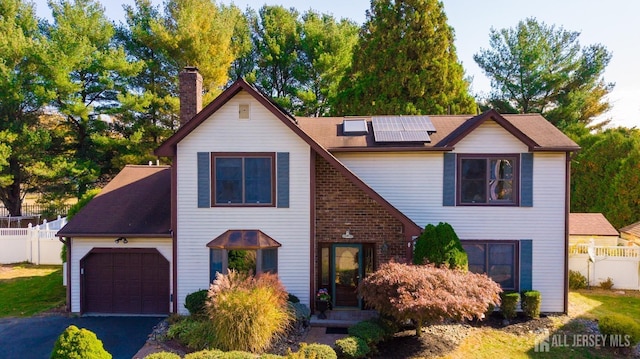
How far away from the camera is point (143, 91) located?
86.7 ft

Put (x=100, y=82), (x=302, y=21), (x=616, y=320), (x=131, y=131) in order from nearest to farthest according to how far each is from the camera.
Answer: (x=616, y=320) < (x=100, y=82) < (x=131, y=131) < (x=302, y=21)

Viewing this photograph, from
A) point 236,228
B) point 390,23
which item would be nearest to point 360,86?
point 390,23

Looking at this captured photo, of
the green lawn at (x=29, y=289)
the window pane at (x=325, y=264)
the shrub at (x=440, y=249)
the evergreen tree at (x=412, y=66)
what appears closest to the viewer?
the shrub at (x=440, y=249)

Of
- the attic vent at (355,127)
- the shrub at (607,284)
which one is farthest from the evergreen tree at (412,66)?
the shrub at (607,284)

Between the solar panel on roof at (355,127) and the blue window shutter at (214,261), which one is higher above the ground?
the solar panel on roof at (355,127)

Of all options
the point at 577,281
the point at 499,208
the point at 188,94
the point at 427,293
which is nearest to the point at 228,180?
the point at 188,94

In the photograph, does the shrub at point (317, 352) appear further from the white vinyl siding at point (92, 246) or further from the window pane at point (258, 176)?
the white vinyl siding at point (92, 246)

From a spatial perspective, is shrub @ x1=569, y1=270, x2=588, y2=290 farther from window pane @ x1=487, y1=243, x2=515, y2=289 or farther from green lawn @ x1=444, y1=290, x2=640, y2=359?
window pane @ x1=487, y1=243, x2=515, y2=289

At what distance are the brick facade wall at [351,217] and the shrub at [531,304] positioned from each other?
365cm

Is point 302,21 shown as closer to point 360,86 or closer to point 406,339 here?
point 360,86

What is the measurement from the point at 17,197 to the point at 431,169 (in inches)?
1049

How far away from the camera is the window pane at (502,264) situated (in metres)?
11.3

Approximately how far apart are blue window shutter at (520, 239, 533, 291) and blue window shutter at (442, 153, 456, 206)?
2.38 metres

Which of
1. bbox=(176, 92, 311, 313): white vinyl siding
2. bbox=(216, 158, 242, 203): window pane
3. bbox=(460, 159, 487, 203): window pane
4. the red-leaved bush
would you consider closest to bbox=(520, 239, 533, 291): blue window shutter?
bbox=(460, 159, 487, 203): window pane
